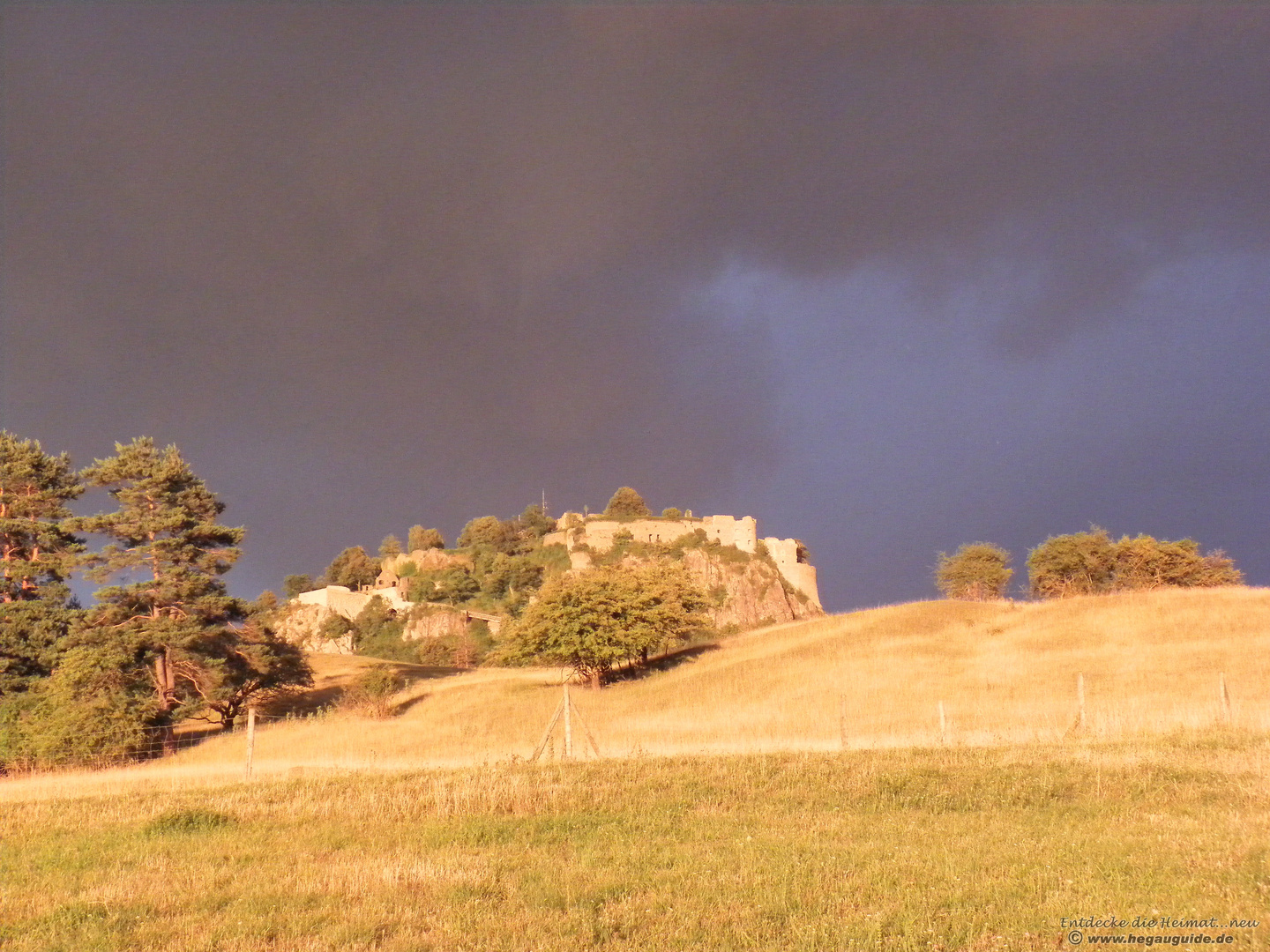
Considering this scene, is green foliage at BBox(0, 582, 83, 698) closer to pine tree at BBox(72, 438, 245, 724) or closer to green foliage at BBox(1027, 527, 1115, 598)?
pine tree at BBox(72, 438, 245, 724)

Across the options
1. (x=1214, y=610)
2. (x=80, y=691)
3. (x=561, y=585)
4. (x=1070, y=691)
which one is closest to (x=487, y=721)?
(x=561, y=585)

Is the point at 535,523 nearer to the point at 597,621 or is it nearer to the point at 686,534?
the point at 686,534

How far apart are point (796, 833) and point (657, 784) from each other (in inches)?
166

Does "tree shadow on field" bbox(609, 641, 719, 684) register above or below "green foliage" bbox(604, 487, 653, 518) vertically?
below

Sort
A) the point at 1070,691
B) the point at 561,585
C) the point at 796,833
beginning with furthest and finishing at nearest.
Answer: the point at 561,585
the point at 1070,691
the point at 796,833

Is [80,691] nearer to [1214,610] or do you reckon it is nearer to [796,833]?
[796,833]

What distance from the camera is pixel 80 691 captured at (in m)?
37.8

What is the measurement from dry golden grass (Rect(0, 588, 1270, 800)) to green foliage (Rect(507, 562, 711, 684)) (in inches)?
82.3

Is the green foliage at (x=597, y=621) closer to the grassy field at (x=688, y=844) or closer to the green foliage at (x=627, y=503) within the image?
the grassy field at (x=688, y=844)

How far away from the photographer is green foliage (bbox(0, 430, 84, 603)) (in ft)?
148

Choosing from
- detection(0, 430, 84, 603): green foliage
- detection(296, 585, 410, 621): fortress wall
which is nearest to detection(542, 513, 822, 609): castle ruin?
detection(296, 585, 410, 621): fortress wall

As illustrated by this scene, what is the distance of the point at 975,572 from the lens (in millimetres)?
84312

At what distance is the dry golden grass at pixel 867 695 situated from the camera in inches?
901

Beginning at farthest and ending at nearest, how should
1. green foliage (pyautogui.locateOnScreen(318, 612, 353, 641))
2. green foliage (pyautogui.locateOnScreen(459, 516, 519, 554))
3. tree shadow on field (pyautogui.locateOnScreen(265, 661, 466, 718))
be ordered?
green foliage (pyautogui.locateOnScreen(459, 516, 519, 554))
green foliage (pyautogui.locateOnScreen(318, 612, 353, 641))
tree shadow on field (pyautogui.locateOnScreen(265, 661, 466, 718))
